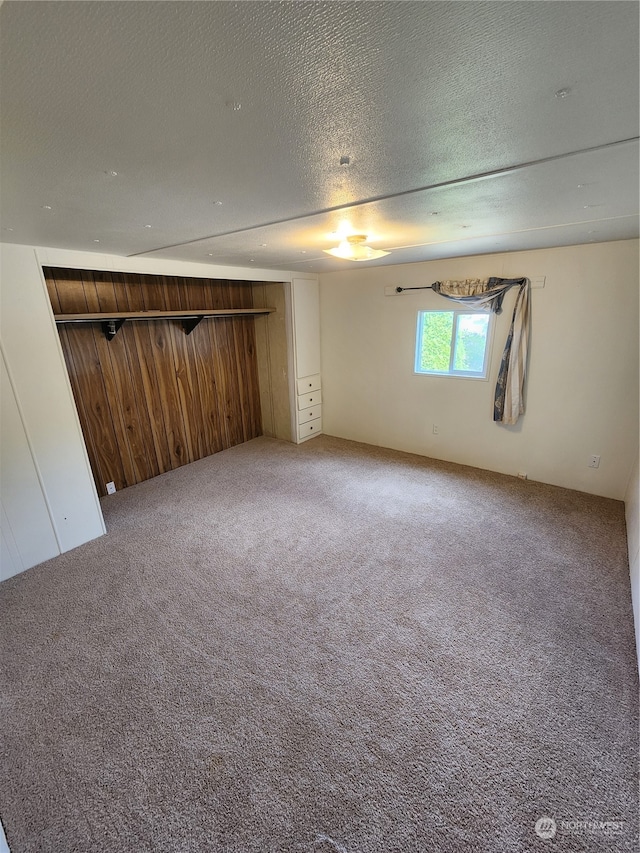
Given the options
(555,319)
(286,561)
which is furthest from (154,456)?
(555,319)

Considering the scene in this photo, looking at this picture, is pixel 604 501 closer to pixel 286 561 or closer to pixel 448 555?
pixel 448 555

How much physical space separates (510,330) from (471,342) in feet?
1.44

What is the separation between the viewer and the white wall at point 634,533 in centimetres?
206

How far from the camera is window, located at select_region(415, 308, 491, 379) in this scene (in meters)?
3.79

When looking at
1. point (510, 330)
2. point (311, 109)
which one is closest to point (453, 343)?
point (510, 330)

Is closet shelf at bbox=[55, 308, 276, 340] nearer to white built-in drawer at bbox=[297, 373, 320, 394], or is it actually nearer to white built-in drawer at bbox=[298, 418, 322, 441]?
white built-in drawer at bbox=[297, 373, 320, 394]

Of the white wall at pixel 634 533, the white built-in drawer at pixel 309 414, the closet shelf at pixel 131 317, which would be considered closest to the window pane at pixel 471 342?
the white wall at pixel 634 533

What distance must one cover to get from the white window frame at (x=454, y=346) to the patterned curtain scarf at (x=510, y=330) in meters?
0.11

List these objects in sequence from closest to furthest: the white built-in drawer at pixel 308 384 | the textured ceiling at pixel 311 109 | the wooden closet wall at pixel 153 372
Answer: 1. the textured ceiling at pixel 311 109
2. the wooden closet wall at pixel 153 372
3. the white built-in drawer at pixel 308 384

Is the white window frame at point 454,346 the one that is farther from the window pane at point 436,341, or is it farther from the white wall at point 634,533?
the white wall at point 634,533

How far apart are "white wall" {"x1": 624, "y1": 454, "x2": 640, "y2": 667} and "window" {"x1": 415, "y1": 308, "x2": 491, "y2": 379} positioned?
1.61 metres

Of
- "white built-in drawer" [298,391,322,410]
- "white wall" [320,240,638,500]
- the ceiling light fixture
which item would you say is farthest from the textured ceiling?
"white built-in drawer" [298,391,322,410]

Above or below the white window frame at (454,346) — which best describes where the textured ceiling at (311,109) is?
above

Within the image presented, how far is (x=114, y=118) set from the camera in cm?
95
